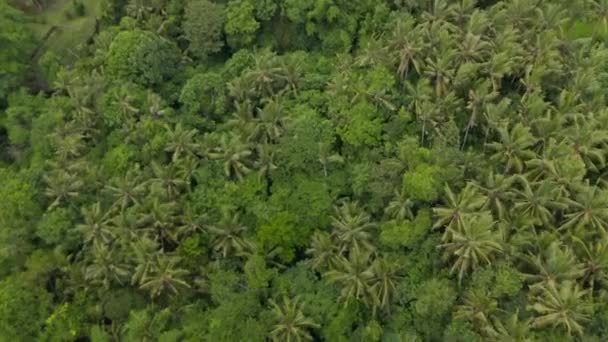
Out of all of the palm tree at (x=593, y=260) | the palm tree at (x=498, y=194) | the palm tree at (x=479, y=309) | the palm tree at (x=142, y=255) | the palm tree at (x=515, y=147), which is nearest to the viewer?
the palm tree at (x=479, y=309)

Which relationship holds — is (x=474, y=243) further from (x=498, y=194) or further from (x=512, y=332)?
(x=512, y=332)

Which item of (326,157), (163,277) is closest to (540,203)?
(326,157)

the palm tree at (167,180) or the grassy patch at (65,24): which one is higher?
the grassy patch at (65,24)

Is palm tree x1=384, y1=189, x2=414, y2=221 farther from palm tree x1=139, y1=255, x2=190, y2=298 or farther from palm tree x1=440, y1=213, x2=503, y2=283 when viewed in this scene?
palm tree x1=139, y1=255, x2=190, y2=298

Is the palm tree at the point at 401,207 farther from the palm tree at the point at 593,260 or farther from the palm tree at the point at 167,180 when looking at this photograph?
the palm tree at the point at 167,180

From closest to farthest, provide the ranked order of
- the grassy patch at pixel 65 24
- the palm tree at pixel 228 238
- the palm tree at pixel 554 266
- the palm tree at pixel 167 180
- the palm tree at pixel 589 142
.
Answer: the palm tree at pixel 554 266 < the palm tree at pixel 589 142 < the palm tree at pixel 228 238 < the palm tree at pixel 167 180 < the grassy patch at pixel 65 24

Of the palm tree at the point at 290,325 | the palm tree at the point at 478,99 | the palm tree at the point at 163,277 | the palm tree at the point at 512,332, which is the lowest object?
the palm tree at the point at 290,325

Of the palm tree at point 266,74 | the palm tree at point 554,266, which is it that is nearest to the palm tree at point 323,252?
the palm tree at point 554,266
